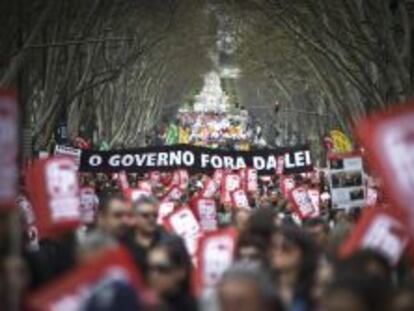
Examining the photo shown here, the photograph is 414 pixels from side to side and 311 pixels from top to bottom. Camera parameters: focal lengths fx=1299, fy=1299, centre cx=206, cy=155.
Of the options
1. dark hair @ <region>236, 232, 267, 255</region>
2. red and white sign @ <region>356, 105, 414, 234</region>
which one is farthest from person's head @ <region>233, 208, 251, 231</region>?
red and white sign @ <region>356, 105, 414, 234</region>

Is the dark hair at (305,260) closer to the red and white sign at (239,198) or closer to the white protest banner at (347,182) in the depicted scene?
the white protest banner at (347,182)

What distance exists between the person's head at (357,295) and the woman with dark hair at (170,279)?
140 centimetres

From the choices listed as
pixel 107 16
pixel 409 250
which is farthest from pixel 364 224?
pixel 107 16

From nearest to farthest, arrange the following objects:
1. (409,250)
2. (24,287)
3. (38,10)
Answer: (24,287) → (409,250) → (38,10)

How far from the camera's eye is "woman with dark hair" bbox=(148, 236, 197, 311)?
673 centimetres

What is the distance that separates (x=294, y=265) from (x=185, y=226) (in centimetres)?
501

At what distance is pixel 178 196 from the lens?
2039cm

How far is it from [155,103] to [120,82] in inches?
735

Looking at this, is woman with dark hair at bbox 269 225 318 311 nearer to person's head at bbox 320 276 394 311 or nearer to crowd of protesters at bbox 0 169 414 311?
crowd of protesters at bbox 0 169 414 311

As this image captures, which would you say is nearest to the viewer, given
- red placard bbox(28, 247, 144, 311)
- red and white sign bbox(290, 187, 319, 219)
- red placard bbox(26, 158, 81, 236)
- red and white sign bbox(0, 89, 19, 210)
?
red placard bbox(28, 247, 144, 311)

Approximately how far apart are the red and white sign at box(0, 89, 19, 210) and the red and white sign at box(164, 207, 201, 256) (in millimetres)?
4821

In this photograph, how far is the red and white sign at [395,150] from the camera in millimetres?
6712

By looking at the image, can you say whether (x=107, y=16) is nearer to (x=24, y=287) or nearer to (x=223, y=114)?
(x=24, y=287)

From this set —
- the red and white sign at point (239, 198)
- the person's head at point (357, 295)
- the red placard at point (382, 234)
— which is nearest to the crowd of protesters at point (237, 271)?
the person's head at point (357, 295)
